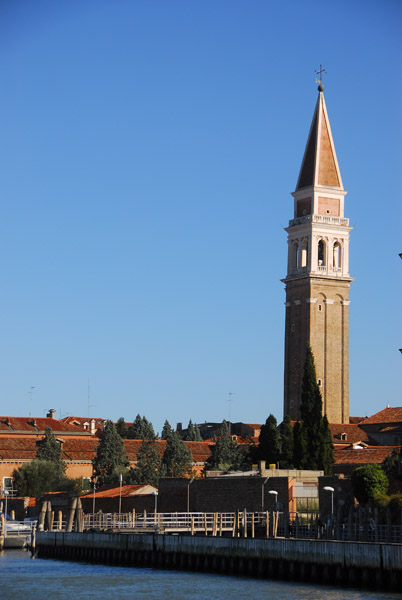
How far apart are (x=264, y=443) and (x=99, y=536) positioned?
976 inches

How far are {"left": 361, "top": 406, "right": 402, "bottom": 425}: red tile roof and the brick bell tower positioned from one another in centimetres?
218

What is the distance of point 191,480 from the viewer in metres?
66.9

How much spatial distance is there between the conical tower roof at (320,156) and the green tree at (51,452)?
30.2 meters

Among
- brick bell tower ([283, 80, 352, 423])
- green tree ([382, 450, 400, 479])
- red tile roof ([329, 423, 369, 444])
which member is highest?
brick bell tower ([283, 80, 352, 423])

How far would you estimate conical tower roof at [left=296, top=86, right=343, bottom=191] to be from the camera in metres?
99.2

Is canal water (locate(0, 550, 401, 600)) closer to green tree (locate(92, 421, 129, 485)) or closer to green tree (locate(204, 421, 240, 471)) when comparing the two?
green tree (locate(92, 421, 129, 485))

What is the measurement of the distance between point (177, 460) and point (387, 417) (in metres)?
19.2

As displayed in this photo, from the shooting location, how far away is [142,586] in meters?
42.8

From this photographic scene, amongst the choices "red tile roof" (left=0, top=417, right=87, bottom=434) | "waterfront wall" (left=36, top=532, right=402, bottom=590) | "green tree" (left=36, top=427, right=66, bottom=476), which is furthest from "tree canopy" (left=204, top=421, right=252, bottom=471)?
"waterfront wall" (left=36, top=532, right=402, bottom=590)

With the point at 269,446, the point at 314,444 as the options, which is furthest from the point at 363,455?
the point at 269,446

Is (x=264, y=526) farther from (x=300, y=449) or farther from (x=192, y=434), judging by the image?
(x=192, y=434)

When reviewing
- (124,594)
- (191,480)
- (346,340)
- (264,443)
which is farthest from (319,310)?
(124,594)

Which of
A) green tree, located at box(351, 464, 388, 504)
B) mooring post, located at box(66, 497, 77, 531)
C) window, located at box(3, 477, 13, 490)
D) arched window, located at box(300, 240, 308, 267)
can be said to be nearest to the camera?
green tree, located at box(351, 464, 388, 504)

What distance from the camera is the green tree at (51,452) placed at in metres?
88.7
